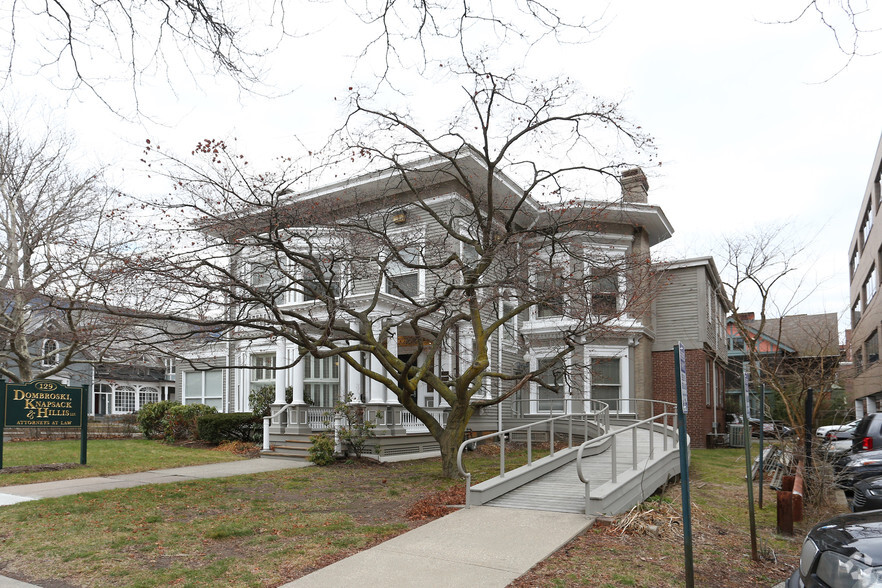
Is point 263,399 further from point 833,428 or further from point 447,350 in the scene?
point 833,428

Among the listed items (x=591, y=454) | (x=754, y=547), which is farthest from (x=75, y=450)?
(x=754, y=547)

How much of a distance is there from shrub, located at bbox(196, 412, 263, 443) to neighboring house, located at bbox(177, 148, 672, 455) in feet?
4.87

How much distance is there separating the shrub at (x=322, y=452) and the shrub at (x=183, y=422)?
23.0 feet

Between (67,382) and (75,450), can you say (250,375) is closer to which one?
(75,450)

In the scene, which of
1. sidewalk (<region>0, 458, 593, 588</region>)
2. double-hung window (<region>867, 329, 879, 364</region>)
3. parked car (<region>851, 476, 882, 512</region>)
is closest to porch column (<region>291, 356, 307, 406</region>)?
sidewalk (<region>0, 458, 593, 588</region>)

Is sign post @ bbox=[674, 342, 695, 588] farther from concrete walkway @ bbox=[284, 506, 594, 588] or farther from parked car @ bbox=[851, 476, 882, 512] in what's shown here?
parked car @ bbox=[851, 476, 882, 512]

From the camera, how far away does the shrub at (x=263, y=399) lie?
20500 mm

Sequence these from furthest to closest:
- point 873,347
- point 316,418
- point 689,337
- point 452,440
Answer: point 873,347 < point 689,337 < point 316,418 < point 452,440

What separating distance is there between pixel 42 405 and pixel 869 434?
57.5ft

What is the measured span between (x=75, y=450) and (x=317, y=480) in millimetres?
9088

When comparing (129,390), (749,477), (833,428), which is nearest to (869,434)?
(749,477)

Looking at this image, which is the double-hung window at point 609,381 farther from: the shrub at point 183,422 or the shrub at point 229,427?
the shrub at point 183,422

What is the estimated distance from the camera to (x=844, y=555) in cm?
437

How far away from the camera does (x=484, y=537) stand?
774cm
